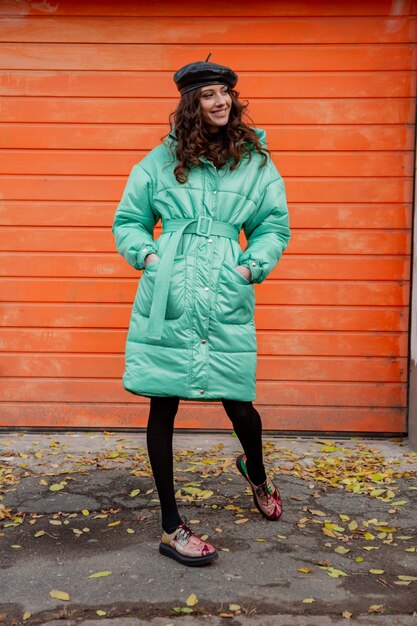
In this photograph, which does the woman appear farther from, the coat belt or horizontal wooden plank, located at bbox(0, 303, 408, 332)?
horizontal wooden plank, located at bbox(0, 303, 408, 332)

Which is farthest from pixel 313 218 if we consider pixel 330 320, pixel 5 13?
pixel 5 13

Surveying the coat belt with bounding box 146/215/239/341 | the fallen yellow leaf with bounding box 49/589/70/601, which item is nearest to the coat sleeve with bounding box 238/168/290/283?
the coat belt with bounding box 146/215/239/341

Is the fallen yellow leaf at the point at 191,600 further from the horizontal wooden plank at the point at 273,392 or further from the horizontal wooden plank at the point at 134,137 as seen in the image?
the horizontal wooden plank at the point at 134,137

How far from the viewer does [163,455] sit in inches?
133

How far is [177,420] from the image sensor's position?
5.61 metres

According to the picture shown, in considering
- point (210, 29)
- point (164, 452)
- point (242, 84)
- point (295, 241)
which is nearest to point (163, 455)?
point (164, 452)

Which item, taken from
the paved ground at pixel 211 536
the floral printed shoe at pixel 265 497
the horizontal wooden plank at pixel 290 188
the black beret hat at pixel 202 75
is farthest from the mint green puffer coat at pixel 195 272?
the horizontal wooden plank at pixel 290 188

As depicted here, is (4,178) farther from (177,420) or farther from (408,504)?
(408,504)

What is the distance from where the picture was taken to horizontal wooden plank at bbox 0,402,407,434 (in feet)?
18.2

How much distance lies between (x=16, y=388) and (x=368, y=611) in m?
3.33

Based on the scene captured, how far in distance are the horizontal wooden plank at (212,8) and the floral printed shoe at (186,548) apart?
3547 mm

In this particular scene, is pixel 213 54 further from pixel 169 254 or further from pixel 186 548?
pixel 186 548

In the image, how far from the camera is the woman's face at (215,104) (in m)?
3.39

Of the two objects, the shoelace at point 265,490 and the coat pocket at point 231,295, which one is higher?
the coat pocket at point 231,295
